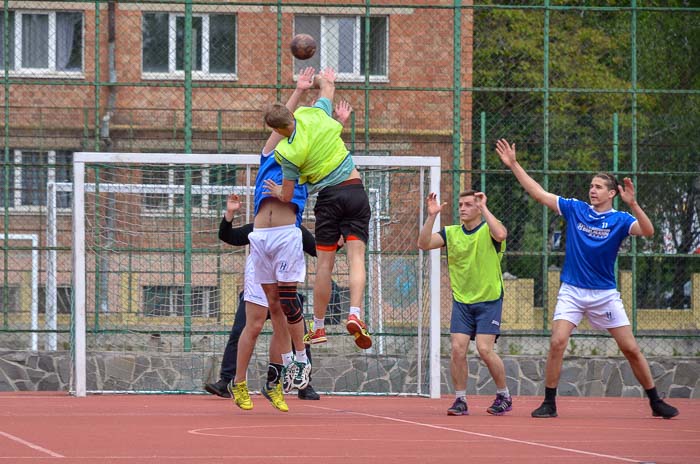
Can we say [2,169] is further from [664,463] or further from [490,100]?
[664,463]

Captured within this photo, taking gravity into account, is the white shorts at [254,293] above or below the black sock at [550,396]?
above

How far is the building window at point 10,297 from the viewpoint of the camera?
1384 cm

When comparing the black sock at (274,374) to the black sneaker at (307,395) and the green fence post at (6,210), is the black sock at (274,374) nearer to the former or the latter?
the black sneaker at (307,395)

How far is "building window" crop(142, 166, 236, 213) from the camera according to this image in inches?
533

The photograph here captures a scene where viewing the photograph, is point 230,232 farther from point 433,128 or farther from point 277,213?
point 433,128

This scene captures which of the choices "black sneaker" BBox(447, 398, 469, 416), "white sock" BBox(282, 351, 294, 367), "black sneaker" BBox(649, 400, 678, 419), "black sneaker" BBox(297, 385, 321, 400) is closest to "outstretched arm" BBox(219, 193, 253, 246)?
"white sock" BBox(282, 351, 294, 367)

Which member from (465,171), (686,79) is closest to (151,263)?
(465,171)

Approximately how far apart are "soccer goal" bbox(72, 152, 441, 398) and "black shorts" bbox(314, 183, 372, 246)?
12.2 feet

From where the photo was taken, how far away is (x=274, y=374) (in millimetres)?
9523

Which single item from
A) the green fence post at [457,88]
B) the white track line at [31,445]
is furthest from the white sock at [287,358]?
the green fence post at [457,88]

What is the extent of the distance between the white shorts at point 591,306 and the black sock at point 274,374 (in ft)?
6.96

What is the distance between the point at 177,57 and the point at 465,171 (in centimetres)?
622

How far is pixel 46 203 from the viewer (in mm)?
15133

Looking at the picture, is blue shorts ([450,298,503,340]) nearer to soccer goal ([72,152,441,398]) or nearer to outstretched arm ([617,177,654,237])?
outstretched arm ([617,177,654,237])
